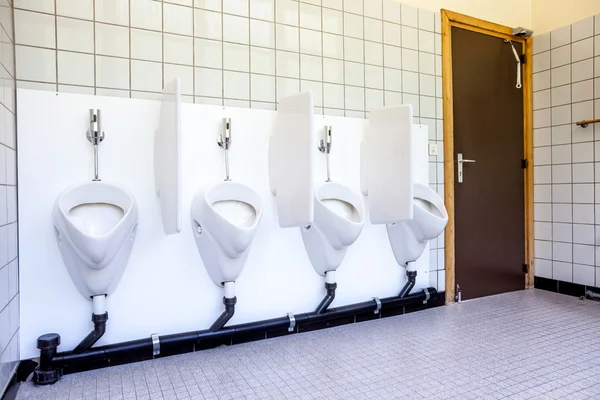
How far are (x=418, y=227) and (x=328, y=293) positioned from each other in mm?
725

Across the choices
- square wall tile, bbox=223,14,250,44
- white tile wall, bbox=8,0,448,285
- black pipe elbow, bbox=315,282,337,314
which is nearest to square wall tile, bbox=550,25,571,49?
white tile wall, bbox=8,0,448,285

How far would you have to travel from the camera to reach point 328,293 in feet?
7.93

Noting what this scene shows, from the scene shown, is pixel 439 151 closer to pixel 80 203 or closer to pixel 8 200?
pixel 80 203

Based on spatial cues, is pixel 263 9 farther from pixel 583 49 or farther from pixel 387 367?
pixel 583 49

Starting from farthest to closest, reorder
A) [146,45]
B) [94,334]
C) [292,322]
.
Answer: [292,322] < [146,45] < [94,334]

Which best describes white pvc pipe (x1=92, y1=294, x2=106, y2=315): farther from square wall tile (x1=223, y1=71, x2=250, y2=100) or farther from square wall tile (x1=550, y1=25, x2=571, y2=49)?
square wall tile (x1=550, y1=25, x2=571, y2=49)

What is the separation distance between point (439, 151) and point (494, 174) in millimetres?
613

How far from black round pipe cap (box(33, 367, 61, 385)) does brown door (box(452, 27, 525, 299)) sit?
2568mm

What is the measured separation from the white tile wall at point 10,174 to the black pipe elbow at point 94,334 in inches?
9.7

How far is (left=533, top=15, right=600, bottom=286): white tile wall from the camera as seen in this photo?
9.91 feet

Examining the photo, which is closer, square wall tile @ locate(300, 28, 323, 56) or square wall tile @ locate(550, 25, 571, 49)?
square wall tile @ locate(300, 28, 323, 56)

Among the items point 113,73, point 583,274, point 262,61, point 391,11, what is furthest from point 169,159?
point 583,274

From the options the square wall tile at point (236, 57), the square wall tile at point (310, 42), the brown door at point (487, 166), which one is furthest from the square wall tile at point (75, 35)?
the brown door at point (487, 166)

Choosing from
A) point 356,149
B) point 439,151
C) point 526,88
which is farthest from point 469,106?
point 356,149
